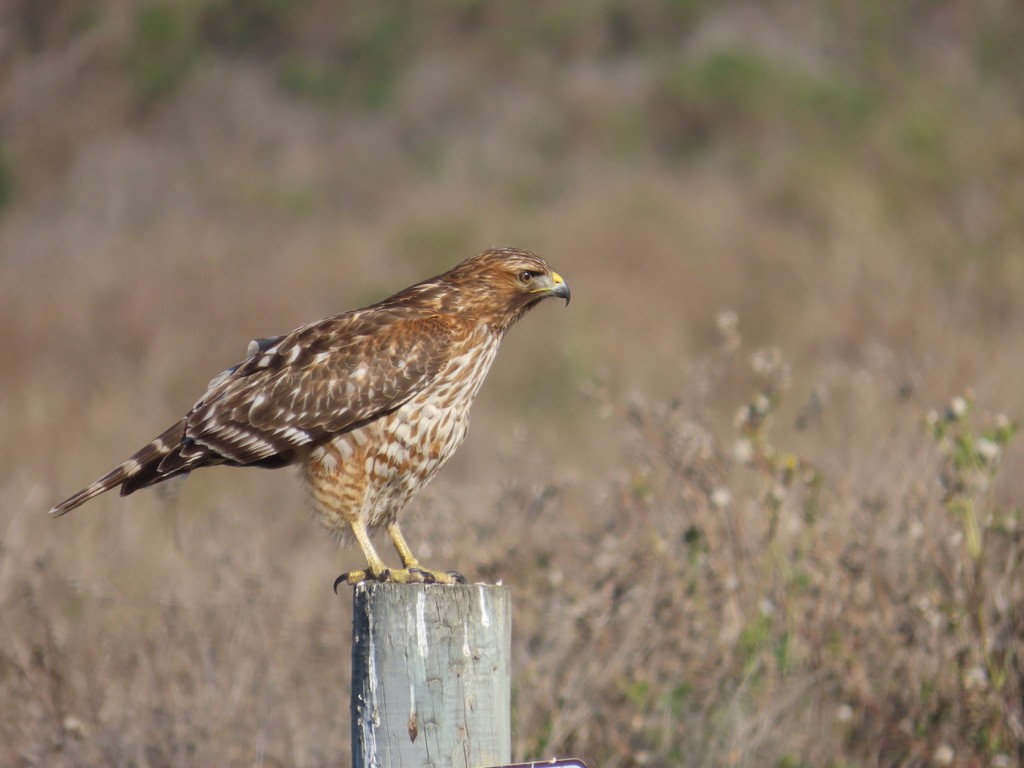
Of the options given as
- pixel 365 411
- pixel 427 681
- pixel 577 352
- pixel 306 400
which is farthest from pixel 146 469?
pixel 577 352

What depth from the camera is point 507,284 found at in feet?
14.0

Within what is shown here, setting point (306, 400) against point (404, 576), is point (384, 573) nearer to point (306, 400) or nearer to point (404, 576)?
point (404, 576)

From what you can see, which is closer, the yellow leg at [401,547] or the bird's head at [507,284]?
the yellow leg at [401,547]

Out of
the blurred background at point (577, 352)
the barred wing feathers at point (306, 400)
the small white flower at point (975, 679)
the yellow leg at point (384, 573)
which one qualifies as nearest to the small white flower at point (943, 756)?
the blurred background at point (577, 352)

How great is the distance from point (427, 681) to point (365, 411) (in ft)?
3.66

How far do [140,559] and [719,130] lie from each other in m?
17.7

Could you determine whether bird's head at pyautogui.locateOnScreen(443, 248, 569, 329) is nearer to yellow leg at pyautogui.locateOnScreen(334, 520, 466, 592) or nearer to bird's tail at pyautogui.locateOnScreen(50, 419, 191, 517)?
yellow leg at pyautogui.locateOnScreen(334, 520, 466, 592)

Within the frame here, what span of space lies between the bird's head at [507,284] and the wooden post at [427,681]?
51.1 inches

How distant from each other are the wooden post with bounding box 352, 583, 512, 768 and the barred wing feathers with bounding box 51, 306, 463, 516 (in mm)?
982

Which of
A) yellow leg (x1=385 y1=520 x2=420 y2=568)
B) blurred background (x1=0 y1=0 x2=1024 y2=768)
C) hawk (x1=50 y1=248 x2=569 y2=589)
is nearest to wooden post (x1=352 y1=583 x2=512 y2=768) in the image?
hawk (x1=50 y1=248 x2=569 y2=589)

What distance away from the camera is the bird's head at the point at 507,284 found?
427cm

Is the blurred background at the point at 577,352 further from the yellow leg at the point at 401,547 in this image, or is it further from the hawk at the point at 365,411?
the yellow leg at the point at 401,547

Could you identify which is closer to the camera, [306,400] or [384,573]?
[384,573]

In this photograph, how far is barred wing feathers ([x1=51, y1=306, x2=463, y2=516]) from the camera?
404 cm
